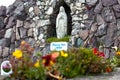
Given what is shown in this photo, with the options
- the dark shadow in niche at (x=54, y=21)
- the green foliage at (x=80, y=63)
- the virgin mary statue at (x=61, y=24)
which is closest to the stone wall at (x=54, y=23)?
the dark shadow in niche at (x=54, y=21)

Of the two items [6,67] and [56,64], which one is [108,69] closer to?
[56,64]

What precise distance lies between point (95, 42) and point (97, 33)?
26 centimetres

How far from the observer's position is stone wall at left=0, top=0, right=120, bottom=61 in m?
11.9

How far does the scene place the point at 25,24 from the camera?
46.6 feet

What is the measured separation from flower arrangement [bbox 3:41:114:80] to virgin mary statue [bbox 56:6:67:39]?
7617 millimetres

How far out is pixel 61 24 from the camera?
13.0 meters

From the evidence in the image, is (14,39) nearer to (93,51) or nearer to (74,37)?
(74,37)

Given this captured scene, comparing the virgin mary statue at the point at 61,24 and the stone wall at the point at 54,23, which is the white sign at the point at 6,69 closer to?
the stone wall at the point at 54,23

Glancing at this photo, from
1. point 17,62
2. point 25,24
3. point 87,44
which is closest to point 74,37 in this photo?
point 87,44

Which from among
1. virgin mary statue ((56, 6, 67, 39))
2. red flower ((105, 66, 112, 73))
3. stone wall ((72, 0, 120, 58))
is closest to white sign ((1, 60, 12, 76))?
red flower ((105, 66, 112, 73))

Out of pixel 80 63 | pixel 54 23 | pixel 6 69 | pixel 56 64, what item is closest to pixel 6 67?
pixel 6 69

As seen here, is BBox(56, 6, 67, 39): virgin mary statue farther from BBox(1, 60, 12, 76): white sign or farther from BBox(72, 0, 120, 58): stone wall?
BBox(1, 60, 12, 76): white sign

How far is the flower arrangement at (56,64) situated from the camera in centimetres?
425

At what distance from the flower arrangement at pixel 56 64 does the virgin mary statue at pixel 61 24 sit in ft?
25.0
